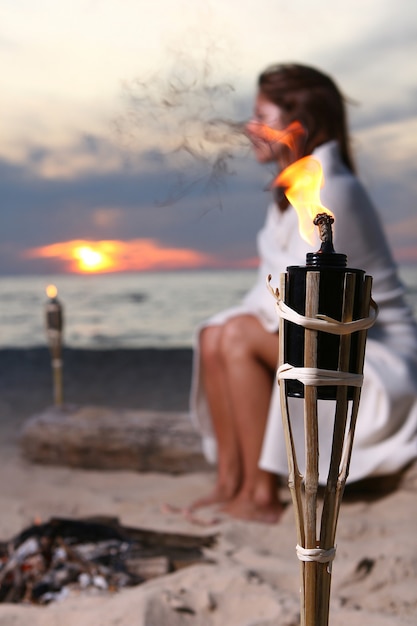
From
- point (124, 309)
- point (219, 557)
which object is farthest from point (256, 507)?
point (124, 309)

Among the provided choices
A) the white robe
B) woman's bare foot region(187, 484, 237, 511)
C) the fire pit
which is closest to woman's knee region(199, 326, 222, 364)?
the white robe

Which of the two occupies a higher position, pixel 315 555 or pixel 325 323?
pixel 325 323

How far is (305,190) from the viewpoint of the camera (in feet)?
4.62

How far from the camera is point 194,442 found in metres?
3.62

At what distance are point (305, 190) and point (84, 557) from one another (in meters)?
1.52

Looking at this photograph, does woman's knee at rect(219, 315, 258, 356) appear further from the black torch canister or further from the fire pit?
the black torch canister

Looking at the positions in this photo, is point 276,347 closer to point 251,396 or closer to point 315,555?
point 251,396

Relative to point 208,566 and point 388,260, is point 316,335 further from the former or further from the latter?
point 388,260

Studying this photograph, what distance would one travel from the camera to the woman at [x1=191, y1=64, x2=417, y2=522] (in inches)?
109

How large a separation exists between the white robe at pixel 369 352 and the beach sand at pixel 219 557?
6.5 inches

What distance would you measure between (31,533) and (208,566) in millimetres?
656

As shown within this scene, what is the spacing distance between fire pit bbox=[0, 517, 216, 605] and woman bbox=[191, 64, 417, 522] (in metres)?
0.45

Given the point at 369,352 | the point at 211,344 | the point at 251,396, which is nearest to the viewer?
the point at 369,352

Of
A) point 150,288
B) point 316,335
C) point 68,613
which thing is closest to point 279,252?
point 68,613
